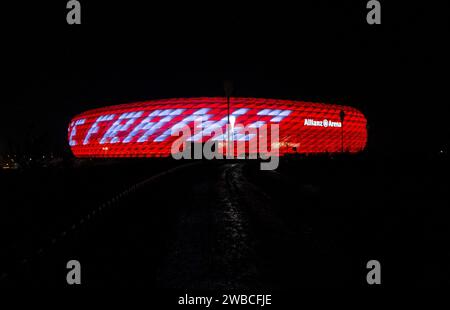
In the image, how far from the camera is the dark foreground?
4.73 metres

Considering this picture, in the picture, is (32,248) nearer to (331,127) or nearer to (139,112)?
(139,112)

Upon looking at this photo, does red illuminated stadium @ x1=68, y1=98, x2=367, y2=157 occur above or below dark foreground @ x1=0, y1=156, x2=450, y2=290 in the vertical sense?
above

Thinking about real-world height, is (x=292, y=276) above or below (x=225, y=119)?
below

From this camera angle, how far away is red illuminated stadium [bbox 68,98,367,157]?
72.6 m

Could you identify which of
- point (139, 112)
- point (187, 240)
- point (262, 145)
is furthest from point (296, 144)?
point (187, 240)

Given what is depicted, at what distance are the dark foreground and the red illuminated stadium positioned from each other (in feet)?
200

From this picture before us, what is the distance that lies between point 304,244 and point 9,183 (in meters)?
5.00

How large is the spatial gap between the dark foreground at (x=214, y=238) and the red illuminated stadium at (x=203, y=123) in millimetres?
60962

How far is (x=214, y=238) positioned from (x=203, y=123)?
6548 centimetres

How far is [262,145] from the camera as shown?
78375mm

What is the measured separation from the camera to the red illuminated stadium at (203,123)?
72.6m

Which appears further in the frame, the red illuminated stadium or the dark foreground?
the red illuminated stadium

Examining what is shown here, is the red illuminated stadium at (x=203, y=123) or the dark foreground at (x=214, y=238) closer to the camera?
the dark foreground at (x=214, y=238)

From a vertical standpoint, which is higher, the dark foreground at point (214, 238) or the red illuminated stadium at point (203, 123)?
the red illuminated stadium at point (203, 123)
